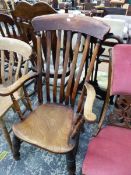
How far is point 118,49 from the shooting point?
130 centimetres

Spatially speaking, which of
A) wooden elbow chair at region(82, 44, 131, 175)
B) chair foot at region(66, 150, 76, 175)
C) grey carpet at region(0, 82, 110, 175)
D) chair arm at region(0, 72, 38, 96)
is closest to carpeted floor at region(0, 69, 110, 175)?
grey carpet at region(0, 82, 110, 175)

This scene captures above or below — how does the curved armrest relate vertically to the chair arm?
below

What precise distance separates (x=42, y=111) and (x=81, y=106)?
1.03 ft

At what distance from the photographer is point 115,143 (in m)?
1.17

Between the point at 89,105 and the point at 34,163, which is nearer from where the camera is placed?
the point at 89,105

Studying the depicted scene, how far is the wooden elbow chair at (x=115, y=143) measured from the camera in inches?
40.8

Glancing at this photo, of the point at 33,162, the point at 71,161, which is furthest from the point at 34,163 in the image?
the point at 71,161

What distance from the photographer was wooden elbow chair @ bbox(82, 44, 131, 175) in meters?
1.04

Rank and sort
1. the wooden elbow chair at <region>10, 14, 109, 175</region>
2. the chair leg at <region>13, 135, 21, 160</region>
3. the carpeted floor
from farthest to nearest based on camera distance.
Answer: the carpeted floor → the chair leg at <region>13, 135, 21, 160</region> → the wooden elbow chair at <region>10, 14, 109, 175</region>

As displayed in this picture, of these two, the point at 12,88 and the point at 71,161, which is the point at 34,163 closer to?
the point at 71,161

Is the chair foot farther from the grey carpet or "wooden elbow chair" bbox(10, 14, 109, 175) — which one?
the grey carpet

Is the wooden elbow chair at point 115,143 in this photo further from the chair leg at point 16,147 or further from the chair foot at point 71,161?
the chair leg at point 16,147

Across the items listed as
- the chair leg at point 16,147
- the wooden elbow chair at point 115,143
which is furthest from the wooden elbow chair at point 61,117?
the wooden elbow chair at point 115,143

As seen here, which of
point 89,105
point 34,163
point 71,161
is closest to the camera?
point 89,105
